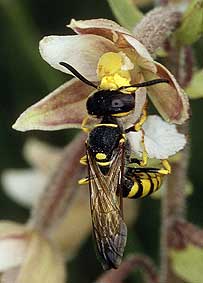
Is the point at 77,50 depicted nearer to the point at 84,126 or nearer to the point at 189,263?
the point at 84,126

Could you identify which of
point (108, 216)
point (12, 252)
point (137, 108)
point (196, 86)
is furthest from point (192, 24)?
point (12, 252)

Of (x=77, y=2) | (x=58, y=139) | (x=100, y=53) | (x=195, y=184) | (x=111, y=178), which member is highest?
(x=100, y=53)

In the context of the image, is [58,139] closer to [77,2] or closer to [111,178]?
[77,2]

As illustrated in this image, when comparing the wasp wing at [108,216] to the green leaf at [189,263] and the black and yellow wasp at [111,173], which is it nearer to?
the black and yellow wasp at [111,173]

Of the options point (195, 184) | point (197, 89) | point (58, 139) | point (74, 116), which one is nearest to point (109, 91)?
point (74, 116)

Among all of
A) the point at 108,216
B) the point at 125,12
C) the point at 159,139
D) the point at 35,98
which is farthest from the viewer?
the point at 35,98

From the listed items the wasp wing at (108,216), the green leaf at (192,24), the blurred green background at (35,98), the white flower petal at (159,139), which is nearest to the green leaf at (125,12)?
the green leaf at (192,24)
